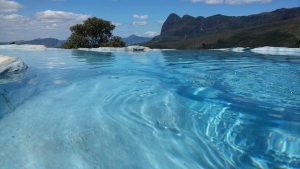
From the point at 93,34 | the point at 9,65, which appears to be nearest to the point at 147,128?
the point at 9,65

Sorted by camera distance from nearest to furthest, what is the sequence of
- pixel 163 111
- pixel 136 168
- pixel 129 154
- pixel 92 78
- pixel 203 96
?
pixel 136 168
pixel 129 154
pixel 163 111
pixel 203 96
pixel 92 78

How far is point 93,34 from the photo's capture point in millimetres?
34812

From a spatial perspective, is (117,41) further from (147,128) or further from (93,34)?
(147,128)

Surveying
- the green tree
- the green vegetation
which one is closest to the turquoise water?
the green tree

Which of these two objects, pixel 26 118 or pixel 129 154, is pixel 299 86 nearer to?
pixel 129 154

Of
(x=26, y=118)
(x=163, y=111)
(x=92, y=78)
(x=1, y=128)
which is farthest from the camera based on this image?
(x=92, y=78)

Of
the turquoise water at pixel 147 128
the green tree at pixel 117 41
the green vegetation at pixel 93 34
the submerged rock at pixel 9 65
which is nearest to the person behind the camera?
the turquoise water at pixel 147 128

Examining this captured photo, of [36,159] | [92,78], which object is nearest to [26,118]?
[36,159]

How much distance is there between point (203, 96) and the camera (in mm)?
5547

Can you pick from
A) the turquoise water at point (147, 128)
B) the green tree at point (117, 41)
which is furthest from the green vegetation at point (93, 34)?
the turquoise water at point (147, 128)

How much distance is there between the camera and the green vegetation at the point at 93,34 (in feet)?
A: 111

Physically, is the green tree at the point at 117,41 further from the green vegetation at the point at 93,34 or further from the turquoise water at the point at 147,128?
the turquoise water at the point at 147,128

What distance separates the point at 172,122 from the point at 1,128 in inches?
79.6

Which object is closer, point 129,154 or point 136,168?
point 136,168
